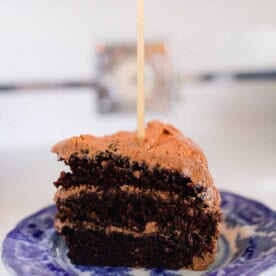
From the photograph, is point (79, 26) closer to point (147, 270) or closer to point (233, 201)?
point (233, 201)

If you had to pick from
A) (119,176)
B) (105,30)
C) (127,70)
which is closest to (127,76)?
(127,70)

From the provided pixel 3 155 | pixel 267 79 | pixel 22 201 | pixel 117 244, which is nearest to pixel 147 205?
pixel 117 244

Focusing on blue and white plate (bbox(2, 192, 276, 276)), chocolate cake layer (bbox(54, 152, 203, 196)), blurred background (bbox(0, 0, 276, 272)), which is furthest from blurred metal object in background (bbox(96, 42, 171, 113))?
chocolate cake layer (bbox(54, 152, 203, 196))

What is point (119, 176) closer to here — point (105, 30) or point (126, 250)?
point (126, 250)

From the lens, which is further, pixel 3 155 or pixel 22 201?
pixel 3 155

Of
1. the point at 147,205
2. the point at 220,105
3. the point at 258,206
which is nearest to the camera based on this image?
the point at 147,205

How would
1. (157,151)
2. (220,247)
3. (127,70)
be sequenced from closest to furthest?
(157,151) < (220,247) < (127,70)

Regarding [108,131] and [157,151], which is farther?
[108,131]
